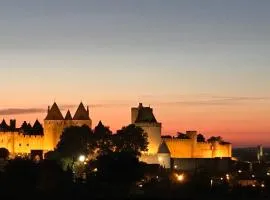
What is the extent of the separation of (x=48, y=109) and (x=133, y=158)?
93.2 ft

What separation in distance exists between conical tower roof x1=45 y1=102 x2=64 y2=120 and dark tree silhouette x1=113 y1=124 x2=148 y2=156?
991cm

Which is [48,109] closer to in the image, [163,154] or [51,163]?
[163,154]

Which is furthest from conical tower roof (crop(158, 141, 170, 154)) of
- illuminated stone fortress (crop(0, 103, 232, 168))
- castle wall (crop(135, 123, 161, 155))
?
castle wall (crop(135, 123, 161, 155))

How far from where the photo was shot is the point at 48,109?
122 metres

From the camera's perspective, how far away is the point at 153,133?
117250 mm

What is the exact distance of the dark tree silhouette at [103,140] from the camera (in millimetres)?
108875

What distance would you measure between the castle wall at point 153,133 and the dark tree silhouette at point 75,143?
8249 mm

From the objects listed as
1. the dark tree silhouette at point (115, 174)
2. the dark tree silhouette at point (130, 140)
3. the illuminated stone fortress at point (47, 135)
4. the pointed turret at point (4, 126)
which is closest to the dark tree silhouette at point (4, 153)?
the illuminated stone fortress at point (47, 135)

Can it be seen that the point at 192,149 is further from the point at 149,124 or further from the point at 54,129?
the point at 54,129

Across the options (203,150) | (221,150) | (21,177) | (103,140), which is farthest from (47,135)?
(21,177)

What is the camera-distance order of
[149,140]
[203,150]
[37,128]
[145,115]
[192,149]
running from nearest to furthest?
[149,140], [145,115], [192,149], [203,150], [37,128]

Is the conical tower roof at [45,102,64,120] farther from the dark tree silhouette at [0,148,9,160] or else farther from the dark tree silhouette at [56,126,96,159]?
the dark tree silhouette at [56,126,96,159]

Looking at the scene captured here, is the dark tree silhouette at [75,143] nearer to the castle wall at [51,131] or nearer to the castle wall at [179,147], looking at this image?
the castle wall at [51,131]

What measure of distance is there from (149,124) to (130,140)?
20.0 ft
